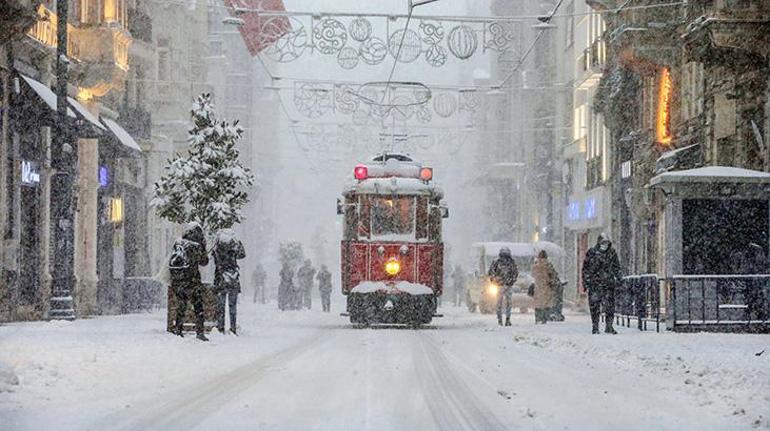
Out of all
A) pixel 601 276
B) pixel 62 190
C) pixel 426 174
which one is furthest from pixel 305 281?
pixel 601 276

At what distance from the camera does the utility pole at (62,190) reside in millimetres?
28141

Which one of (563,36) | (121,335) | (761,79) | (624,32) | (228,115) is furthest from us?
(228,115)

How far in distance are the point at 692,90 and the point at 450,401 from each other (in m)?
26.0

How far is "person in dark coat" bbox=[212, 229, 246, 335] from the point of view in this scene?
79.9 ft

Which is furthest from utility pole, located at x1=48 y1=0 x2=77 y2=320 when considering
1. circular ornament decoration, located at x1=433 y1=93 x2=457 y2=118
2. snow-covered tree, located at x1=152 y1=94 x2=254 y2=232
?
circular ornament decoration, located at x1=433 y1=93 x2=457 y2=118

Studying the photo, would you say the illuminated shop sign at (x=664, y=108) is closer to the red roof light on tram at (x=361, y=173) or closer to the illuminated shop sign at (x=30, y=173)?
the red roof light on tram at (x=361, y=173)

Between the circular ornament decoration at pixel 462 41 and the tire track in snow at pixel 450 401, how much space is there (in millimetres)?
14490

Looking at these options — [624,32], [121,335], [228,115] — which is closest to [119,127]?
[624,32]

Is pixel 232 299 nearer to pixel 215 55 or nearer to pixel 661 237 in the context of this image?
pixel 661 237

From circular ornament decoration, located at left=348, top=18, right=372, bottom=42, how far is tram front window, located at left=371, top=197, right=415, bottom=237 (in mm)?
3578

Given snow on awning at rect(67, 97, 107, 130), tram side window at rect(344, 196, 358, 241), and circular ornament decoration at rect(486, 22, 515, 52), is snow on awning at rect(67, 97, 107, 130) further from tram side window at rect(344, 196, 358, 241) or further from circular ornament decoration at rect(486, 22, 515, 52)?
circular ornament decoration at rect(486, 22, 515, 52)

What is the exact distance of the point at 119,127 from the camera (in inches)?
1703

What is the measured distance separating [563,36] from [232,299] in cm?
4348

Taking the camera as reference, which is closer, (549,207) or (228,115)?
(549,207)
